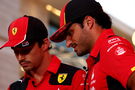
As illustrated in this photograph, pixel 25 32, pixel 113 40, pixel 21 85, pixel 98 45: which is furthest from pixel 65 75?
pixel 113 40

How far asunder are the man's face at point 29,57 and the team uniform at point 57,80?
13cm

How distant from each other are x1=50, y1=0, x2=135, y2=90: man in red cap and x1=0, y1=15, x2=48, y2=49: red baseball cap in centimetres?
53

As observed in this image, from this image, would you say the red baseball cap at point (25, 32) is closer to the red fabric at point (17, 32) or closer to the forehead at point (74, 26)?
the red fabric at point (17, 32)

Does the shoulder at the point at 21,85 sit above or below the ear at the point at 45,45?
below

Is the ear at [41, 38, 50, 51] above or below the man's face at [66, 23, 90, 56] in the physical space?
below

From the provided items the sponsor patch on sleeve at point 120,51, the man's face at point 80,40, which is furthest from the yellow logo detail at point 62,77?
the sponsor patch on sleeve at point 120,51

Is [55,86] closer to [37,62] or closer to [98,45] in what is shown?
[37,62]

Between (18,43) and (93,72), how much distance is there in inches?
40.8

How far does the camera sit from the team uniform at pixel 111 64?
2.68 meters

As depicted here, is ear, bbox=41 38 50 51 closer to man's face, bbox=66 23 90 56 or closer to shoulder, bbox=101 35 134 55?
man's face, bbox=66 23 90 56

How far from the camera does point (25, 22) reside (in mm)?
3922

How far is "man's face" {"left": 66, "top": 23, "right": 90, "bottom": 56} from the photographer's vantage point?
3.04m

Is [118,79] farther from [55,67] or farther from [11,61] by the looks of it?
[11,61]

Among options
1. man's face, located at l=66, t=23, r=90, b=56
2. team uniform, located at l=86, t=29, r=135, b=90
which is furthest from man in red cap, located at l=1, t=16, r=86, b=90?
team uniform, located at l=86, t=29, r=135, b=90
